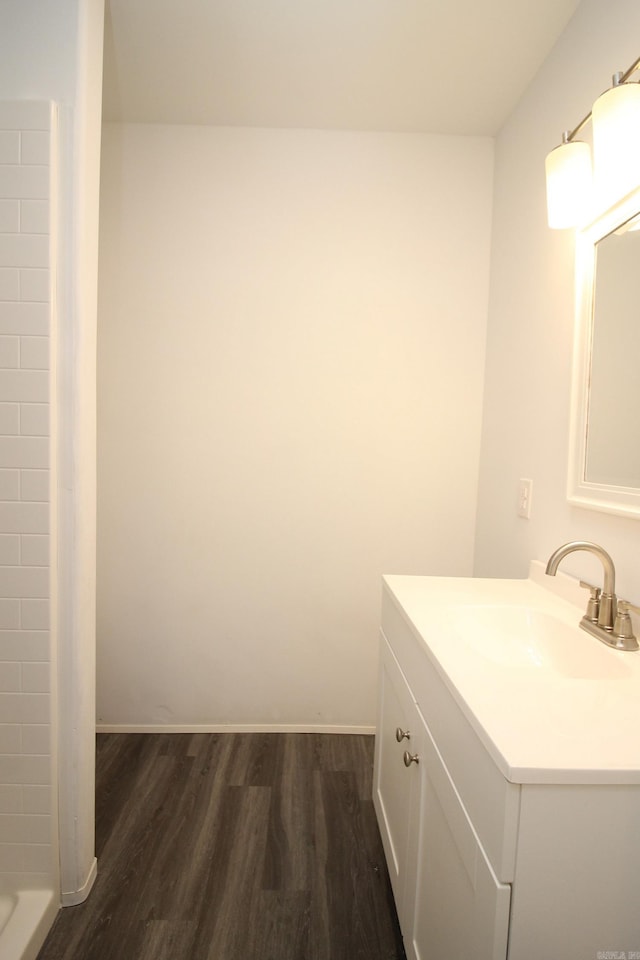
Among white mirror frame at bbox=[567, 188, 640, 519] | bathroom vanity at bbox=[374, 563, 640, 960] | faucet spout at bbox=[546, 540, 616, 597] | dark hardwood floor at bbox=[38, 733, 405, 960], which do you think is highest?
white mirror frame at bbox=[567, 188, 640, 519]

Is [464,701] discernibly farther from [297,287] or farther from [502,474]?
[297,287]

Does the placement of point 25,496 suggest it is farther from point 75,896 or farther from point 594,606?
point 594,606

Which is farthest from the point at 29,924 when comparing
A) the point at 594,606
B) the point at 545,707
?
the point at 594,606

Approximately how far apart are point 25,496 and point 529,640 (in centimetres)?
132

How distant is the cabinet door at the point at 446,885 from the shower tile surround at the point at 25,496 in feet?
3.10

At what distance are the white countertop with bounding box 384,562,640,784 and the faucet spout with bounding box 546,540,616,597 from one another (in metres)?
0.12

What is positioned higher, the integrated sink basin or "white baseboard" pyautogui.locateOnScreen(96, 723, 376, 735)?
the integrated sink basin

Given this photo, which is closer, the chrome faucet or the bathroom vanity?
the bathroom vanity

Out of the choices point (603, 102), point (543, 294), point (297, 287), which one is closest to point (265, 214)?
point (297, 287)

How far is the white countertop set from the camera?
0.65 metres

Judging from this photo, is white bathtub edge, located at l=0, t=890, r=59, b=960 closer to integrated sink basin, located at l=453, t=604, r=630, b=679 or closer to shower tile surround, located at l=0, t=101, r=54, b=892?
shower tile surround, located at l=0, t=101, r=54, b=892

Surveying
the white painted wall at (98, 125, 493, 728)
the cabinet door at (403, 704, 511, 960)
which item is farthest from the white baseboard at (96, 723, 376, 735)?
the cabinet door at (403, 704, 511, 960)

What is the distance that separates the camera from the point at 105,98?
198 cm

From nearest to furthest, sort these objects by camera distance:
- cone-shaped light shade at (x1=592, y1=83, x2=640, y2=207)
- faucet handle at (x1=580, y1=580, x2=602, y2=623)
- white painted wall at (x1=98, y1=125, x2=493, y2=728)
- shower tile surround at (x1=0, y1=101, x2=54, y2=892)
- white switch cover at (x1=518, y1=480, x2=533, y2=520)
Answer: cone-shaped light shade at (x1=592, y1=83, x2=640, y2=207) < faucet handle at (x1=580, y1=580, x2=602, y2=623) < shower tile surround at (x1=0, y1=101, x2=54, y2=892) < white switch cover at (x1=518, y1=480, x2=533, y2=520) < white painted wall at (x1=98, y1=125, x2=493, y2=728)
